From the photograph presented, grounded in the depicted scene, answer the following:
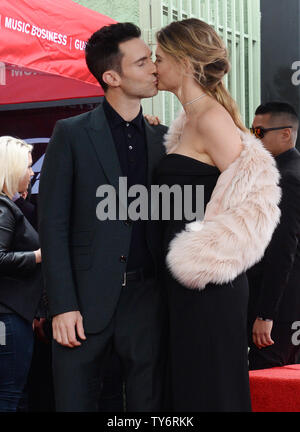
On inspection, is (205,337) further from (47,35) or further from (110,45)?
(47,35)

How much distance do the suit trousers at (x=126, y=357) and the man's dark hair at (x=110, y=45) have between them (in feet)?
2.88

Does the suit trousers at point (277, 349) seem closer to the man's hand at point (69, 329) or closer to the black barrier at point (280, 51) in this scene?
the man's hand at point (69, 329)

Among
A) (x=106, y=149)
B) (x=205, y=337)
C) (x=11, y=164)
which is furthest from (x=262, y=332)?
(x=11, y=164)

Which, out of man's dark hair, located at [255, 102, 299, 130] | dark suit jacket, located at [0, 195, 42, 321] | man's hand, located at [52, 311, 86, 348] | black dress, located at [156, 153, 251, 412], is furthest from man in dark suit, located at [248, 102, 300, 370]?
man's hand, located at [52, 311, 86, 348]

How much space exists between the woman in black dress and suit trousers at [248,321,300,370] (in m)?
1.01

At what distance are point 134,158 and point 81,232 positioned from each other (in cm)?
36

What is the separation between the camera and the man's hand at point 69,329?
259 centimetres

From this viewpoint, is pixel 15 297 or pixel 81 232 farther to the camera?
pixel 15 297

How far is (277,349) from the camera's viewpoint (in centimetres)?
366

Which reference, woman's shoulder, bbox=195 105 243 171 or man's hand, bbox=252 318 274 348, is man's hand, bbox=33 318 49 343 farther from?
woman's shoulder, bbox=195 105 243 171

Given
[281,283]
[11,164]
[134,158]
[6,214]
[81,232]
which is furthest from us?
[11,164]

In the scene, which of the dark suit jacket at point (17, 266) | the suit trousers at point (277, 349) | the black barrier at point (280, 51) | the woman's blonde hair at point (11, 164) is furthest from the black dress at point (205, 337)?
the black barrier at point (280, 51)
